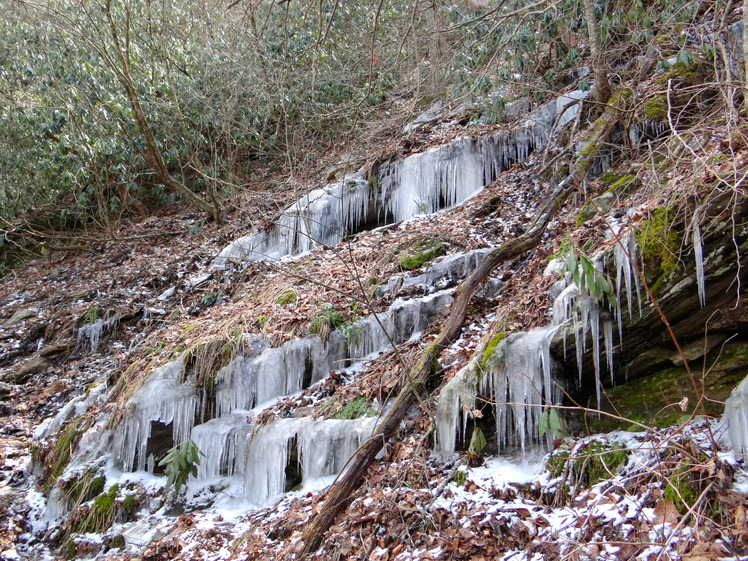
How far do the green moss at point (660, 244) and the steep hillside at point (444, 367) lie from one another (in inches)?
0.7

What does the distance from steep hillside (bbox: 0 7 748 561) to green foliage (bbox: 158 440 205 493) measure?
2 cm

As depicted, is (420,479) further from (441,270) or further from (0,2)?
(0,2)

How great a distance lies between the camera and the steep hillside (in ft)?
11.1

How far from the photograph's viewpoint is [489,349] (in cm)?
420

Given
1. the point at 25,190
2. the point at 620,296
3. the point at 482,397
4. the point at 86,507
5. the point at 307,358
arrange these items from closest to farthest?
the point at 620,296 → the point at 482,397 → the point at 86,507 → the point at 307,358 → the point at 25,190

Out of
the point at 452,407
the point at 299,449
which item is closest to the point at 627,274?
the point at 452,407

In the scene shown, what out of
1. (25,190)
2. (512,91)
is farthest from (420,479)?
(25,190)

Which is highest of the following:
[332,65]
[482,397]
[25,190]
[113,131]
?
[332,65]

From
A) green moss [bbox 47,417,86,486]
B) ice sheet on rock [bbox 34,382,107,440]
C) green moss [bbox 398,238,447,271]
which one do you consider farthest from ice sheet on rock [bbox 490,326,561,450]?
ice sheet on rock [bbox 34,382,107,440]

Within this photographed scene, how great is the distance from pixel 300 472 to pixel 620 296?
3.10 metres

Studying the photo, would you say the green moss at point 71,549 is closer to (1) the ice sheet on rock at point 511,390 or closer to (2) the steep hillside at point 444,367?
(2) the steep hillside at point 444,367

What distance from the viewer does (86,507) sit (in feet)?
18.3

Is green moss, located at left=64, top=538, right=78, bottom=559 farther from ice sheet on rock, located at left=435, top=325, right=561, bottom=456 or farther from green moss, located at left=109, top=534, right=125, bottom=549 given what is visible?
ice sheet on rock, located at left=435, top=325, right=561, bottom=456

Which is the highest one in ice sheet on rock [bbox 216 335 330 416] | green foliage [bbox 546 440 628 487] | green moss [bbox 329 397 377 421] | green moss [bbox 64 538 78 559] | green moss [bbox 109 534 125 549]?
ice sheet on rock [bbox 216 335 330 416]
